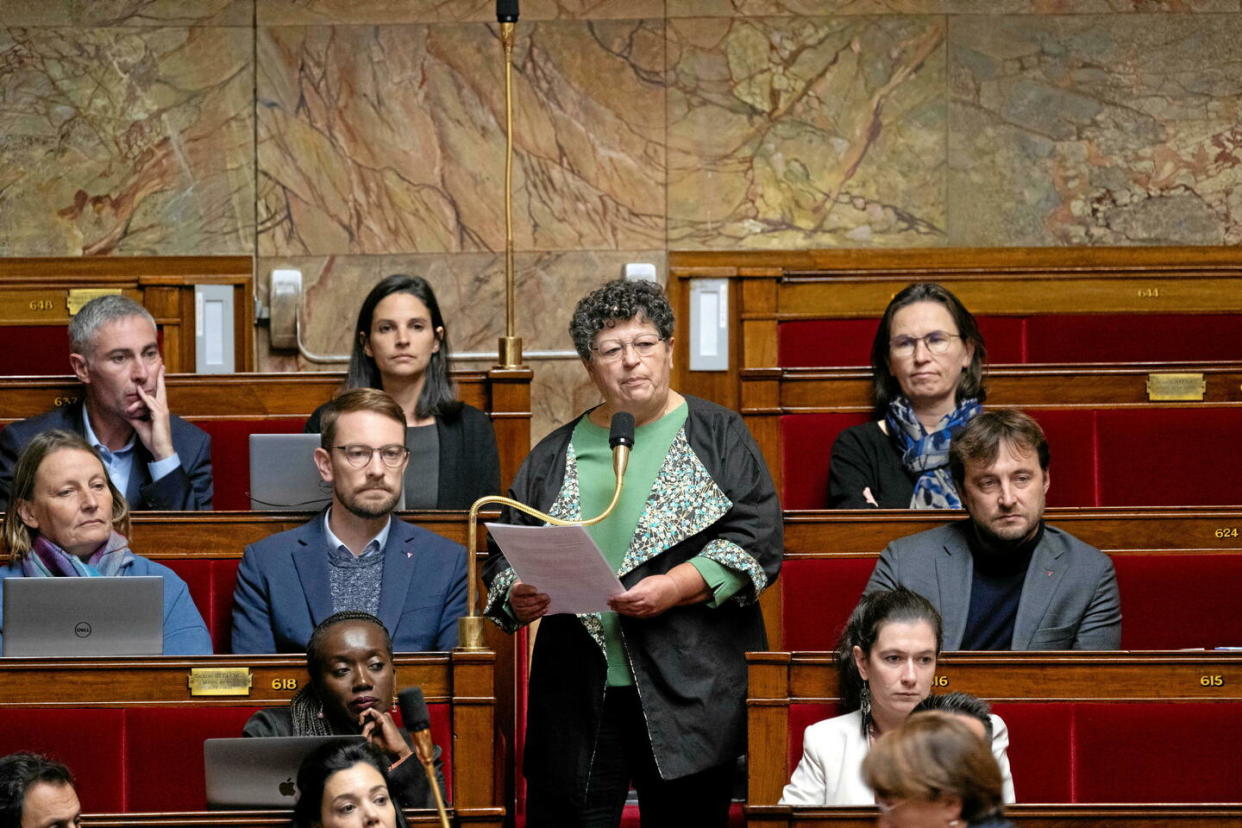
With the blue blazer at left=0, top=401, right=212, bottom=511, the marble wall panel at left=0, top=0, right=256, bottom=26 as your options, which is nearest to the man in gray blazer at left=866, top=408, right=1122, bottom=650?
the blue blazer at left=0, top=401, right=212, bottom=511

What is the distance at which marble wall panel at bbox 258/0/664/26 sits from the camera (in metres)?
4.98

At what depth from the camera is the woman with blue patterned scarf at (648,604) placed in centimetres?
269

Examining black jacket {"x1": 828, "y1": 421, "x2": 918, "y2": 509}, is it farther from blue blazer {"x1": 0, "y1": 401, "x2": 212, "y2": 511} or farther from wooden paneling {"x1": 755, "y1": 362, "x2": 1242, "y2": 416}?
blue blazer {"x1": 0, "y1": 401, "x2": 212, "y2": 511}

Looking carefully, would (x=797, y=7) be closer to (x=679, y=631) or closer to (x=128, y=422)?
(x=128, y=422)

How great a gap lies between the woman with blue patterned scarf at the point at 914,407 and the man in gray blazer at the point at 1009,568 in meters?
0.43

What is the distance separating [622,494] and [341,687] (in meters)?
0.47

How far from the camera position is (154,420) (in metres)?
3.50

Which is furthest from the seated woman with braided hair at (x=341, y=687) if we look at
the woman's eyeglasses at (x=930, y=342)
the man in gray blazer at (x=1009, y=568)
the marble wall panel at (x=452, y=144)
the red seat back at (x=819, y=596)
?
the marble wall panel at (x=452, y=144)

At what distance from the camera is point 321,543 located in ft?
9.97

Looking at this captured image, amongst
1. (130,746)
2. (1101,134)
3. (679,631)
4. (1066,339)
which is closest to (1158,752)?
(679,631)

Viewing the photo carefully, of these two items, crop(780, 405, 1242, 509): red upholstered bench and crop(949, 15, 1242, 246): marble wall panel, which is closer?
crop(780, 405, 1242, 509): red upholstered bench

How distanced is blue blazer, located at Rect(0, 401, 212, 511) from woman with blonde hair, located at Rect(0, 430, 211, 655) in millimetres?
381

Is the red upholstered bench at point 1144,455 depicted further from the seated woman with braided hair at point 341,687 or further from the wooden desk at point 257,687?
the seated woman with braided hair at point 341,687

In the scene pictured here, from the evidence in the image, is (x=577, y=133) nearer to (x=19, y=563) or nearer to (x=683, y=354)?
(x=683, y=354)
